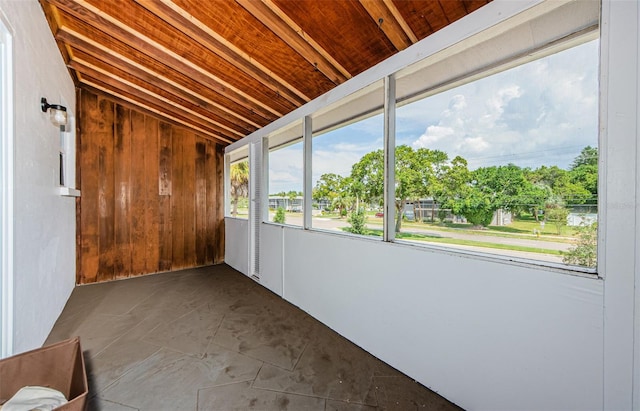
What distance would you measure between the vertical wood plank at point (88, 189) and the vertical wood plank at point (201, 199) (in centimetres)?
146

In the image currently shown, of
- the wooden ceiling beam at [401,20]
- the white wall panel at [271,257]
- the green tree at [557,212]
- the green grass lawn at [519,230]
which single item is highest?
the wooden ceiling beam at [401,20]

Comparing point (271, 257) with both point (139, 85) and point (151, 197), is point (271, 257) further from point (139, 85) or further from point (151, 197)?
point (139, 85)

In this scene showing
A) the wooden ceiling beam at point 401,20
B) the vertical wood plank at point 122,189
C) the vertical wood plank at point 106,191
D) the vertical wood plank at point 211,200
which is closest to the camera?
the wooden ceiling beam at point 401,20

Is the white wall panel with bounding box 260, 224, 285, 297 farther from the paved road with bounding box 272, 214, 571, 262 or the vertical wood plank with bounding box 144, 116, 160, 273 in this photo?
the vertical wood plank with bounding box 144, 116, 160, 273

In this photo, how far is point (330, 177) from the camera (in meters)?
2.91

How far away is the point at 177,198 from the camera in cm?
471

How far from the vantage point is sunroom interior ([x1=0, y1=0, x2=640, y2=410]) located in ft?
3.65

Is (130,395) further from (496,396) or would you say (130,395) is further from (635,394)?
(635,394)

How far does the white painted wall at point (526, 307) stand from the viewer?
1.05 meters

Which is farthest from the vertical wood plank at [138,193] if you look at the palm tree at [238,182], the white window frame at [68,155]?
the palm tree at [238,182]

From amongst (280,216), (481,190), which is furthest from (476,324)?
(280,216)

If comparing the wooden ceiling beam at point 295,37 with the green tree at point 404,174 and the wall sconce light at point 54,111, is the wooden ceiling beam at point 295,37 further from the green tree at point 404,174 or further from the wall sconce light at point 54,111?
the wall sconce light at point 54,111

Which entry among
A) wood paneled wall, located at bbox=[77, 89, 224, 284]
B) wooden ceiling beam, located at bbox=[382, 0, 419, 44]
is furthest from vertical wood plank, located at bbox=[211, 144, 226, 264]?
wooden ceiling beam, located at bbox=[382, 0, 419, 44]

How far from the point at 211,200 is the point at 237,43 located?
11.5 feet
